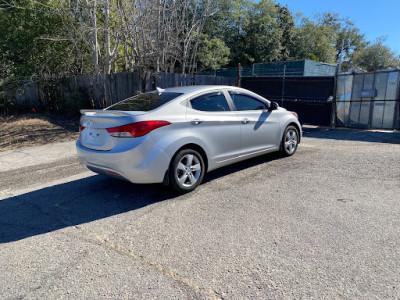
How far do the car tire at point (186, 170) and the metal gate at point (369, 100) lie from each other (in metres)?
8.41

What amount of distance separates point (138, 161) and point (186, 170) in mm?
784

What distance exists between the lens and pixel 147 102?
464 cm

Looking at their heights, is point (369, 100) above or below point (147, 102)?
above

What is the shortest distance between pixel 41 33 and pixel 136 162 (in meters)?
12.9

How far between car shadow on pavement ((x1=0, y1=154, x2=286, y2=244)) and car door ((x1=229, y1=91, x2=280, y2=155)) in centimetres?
75

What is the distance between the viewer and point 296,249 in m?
2.91

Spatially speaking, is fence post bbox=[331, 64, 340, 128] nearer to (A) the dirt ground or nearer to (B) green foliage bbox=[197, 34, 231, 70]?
(A) the dirt ground

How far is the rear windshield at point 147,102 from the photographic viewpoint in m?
4.41

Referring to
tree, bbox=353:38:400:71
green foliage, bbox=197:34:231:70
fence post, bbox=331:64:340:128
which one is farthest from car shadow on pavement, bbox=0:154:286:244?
tree, bbox=353:38:400:71

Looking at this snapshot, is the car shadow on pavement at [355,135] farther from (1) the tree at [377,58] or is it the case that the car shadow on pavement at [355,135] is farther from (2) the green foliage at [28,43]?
(1) the tree at [377,58]

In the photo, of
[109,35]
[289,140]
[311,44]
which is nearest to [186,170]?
[289,140]

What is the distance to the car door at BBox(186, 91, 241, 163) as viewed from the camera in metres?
4.55

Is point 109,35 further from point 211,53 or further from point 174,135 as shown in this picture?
point 211,53

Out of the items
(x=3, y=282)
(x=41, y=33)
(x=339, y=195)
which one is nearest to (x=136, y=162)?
(x=3, y=282)
